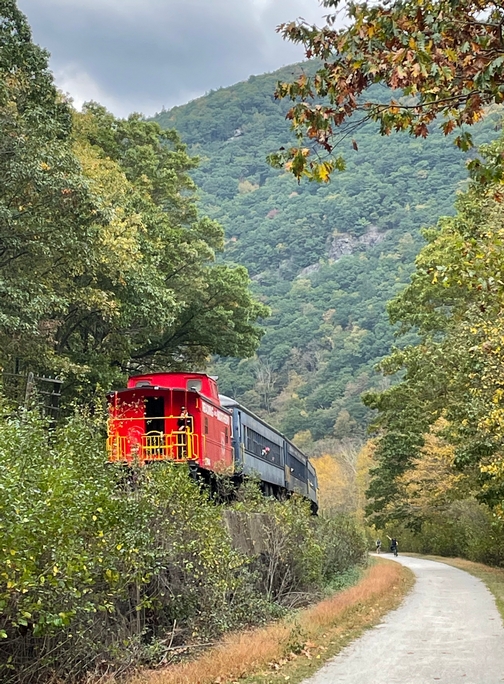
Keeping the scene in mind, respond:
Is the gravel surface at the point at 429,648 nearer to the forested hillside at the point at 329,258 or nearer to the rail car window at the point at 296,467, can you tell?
the rail car window at the point at 296,467

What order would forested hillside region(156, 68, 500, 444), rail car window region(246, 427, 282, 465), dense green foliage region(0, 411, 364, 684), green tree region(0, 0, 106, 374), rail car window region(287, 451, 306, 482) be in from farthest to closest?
1. forested hillside region(156, 68, 500, 444)
2. rail car window region(287, 451, 306, 482)
3. rail car window region(246, 427, 282, 465)
4. green tree region(0, 0, 106, 374)
5. dense green foliage region(0, 411, 364, 684)

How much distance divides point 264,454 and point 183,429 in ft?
32.0

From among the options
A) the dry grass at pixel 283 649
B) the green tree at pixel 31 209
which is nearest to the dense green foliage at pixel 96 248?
the green tree at pixel 31 209

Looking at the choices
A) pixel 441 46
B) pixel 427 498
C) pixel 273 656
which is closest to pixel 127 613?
pixel 273 656

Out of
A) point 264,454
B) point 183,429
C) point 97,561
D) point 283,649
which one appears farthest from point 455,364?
point 97,561

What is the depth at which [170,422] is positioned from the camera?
689 inches

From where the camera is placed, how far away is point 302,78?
6.74m

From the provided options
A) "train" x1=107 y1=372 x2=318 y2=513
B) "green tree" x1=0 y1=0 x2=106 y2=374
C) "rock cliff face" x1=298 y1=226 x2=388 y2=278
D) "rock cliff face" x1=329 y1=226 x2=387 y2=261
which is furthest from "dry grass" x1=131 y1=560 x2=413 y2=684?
"rock cliff face" x1=329 y1=226 x2=387 y2=261

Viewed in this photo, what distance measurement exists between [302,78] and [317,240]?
469ft

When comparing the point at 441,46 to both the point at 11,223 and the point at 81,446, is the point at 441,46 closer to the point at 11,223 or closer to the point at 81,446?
the point at 81,446

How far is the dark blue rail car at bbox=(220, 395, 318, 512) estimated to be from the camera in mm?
22047

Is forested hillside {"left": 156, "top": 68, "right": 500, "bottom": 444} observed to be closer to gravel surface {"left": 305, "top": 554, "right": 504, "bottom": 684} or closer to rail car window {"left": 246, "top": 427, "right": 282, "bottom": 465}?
rail car window {"left": 246, "top": 427, "right": 282, "bottom": 465}

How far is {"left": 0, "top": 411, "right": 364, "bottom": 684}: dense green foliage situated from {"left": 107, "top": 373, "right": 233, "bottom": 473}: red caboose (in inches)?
127

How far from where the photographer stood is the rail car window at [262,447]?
2427 cm
